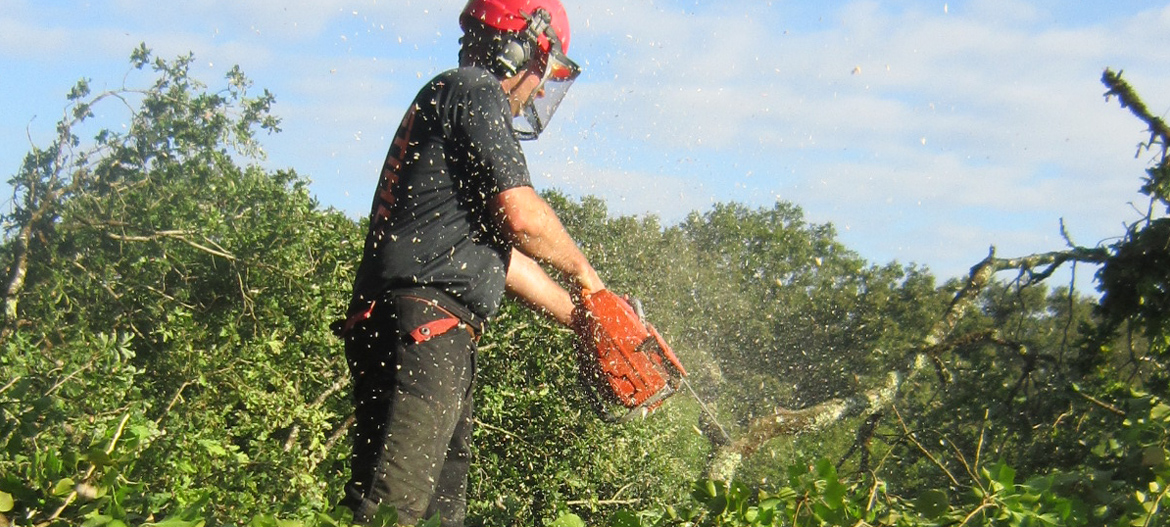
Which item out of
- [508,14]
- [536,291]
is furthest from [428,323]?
[508,14]

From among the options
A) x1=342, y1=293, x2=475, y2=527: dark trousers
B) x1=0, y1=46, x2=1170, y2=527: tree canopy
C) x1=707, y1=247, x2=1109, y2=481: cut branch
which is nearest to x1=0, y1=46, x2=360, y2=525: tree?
x1=0, y1=46, x2=1170, y2=527: tree canopy

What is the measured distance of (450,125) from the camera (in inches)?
108

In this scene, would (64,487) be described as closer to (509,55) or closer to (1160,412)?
(509,55)

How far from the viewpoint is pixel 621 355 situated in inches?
124

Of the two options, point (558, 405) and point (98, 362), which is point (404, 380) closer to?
point (98, 362)

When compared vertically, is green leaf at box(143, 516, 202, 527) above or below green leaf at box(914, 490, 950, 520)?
below

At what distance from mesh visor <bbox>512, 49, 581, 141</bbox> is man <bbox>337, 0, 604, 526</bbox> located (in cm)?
32

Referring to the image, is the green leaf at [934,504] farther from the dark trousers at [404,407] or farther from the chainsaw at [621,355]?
the chainsaw at [621,355]

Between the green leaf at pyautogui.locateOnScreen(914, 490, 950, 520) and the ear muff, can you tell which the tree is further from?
the green leaf at pyautogui.locateOnScreen(914, 490, 950, 520)

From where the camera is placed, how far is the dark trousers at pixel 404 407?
2582 mm

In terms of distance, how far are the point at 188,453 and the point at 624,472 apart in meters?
3.76

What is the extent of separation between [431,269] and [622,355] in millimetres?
733

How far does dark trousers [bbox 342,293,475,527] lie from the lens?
8.47 ft

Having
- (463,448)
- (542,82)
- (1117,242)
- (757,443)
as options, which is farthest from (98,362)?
(1117,242)
